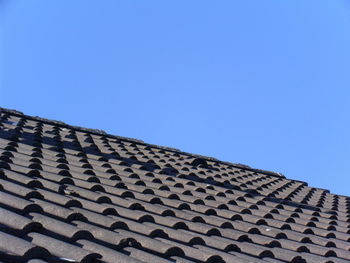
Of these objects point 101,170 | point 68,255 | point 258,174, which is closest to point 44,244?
point 68,255

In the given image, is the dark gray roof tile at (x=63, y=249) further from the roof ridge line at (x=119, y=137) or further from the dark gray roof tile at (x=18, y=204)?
the roof ridge line at (x=119, y=137)

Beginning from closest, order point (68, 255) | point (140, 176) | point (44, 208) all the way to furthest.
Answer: point (68, 255) → point (44, 208) → point (140, 176)

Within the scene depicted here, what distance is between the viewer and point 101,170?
15.2ft

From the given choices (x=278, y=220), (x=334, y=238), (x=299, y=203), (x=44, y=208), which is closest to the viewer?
(x=44, y=208)

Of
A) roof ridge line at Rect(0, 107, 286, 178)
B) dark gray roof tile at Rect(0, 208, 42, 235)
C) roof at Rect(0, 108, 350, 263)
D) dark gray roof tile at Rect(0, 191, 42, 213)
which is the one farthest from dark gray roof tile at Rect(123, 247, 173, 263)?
roof ridge line at Rect(0, 107, 286, 178)

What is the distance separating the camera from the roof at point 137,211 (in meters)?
2.52

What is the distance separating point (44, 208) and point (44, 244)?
59 cm

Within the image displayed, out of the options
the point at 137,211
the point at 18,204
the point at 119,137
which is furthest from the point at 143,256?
the point at 119,137

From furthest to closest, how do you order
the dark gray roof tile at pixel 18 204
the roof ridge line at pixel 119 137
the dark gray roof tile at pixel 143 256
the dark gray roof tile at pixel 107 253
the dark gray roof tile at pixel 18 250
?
the roof ridge line at pixel 119 137 → the dark gray roof tile at pixel 18 204 → the dark gray roof tile at pixel 143 256 → the dark gray roof tile at pixel 107 253 → the dark gray roof tile at pixel 18 250

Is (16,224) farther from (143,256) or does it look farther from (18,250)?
(143,256)

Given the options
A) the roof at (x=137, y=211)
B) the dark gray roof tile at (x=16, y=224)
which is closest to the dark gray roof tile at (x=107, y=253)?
the roof at (x=137, y=211)

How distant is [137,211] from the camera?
3.44 m

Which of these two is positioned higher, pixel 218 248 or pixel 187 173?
pixel 187 173

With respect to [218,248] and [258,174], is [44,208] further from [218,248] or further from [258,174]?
[258,174]
